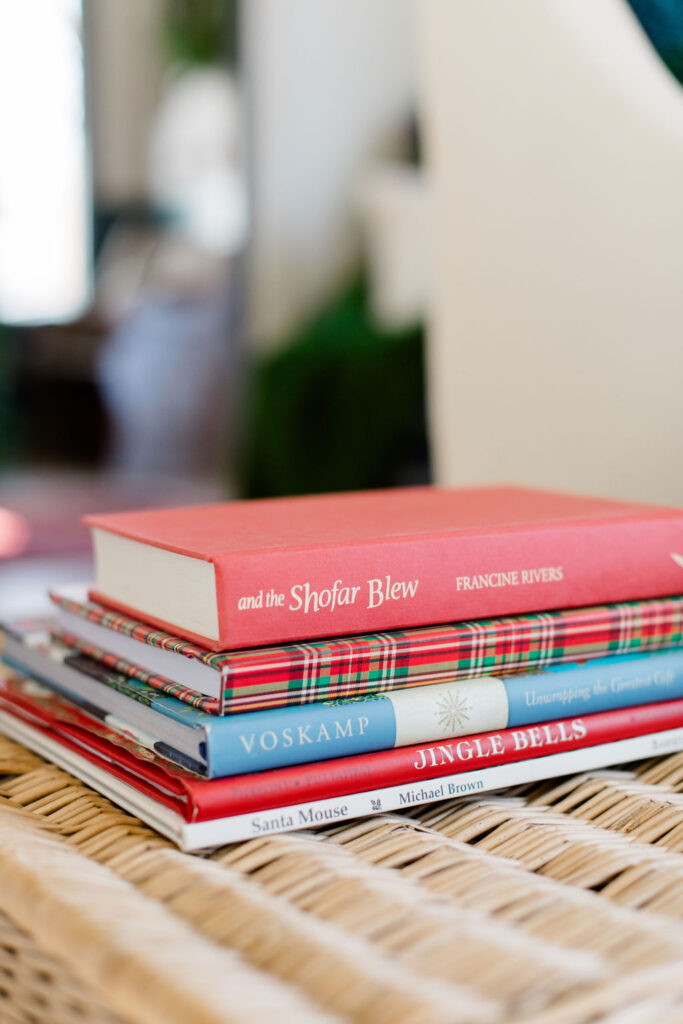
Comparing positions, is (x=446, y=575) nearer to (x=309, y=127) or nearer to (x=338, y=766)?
(x=338, y=766)

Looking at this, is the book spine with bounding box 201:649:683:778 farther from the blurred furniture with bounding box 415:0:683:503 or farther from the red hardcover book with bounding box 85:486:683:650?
the blurred furniture with bounding box 415:0:683:503

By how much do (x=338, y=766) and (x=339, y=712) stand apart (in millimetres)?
23

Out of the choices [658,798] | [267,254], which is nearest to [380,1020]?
[658,798]

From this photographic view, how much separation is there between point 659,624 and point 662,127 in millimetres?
434

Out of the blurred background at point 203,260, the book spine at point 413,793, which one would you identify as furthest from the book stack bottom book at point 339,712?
the blurred background at point 203,260

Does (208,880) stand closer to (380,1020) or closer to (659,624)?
(380,1020)

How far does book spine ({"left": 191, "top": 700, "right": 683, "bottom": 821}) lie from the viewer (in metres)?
0.43

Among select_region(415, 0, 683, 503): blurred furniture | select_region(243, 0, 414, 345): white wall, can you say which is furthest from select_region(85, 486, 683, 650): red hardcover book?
select_region(243, 0, 414, 345): white wall

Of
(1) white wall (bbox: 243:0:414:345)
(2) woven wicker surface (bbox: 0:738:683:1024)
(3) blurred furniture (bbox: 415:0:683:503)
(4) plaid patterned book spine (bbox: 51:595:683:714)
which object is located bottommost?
(2) woven wicker surface (bbox: 0:738:683:1024)

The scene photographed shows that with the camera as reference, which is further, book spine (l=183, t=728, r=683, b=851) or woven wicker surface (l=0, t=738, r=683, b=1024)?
book spine (l=183, t=728, r=683, b=851)

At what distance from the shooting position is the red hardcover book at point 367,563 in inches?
17.9

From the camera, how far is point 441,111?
1.02 m

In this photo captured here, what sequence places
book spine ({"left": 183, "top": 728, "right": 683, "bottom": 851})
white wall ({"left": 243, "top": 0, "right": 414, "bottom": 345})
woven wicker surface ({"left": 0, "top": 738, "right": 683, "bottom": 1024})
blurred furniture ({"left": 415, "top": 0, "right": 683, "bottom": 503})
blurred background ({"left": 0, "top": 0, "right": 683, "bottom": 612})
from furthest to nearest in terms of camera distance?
white wall ({"left": 243, "top": 0, "right": 414, "bottom": 345}), blurred background ({"left": 0, "top": 0, "right": 683, "bottom": 612}), blurred furniture ({"left": 415, "top": 0, "right": 683, "bottom": 503}), book spine ({"left": 183, "top": 728, "right": 683, "bottom": 851}), woven wicker surface ({"left": 0, "top": 738, "right": 683, "bottom": 1024})

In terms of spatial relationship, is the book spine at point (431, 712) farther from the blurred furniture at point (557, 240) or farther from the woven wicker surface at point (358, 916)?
the blurred furniture at point (557, 240)
